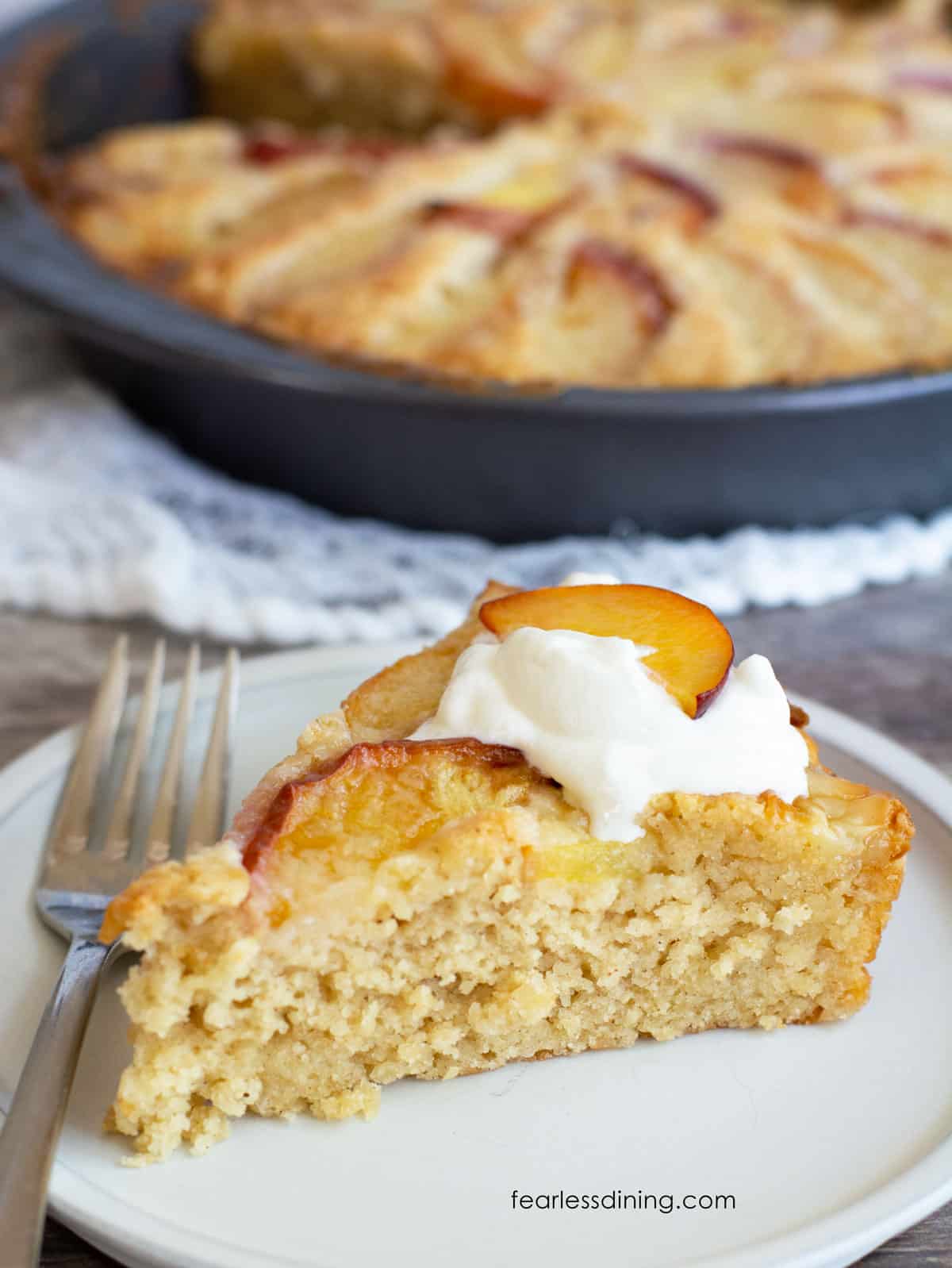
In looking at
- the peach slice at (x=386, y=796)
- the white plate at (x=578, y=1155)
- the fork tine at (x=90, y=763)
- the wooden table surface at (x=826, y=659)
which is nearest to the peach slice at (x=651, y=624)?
the peach slice at (x=386, y=796)

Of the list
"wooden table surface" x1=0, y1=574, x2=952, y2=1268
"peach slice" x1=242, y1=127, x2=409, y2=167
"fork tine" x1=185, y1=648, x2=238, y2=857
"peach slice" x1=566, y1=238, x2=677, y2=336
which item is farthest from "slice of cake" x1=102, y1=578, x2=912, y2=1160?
"peach slice" x1=242, y1=127, x2=409, y2=167

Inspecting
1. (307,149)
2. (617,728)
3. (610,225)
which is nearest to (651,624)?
(617,728)

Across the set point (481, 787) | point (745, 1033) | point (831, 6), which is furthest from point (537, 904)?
point (831, 6)

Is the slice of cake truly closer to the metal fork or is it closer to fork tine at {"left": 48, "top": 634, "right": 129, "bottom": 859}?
the metal fork

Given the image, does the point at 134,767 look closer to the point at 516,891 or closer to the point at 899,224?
the point at 516,891

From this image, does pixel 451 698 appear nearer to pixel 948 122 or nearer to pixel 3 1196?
pixel 3 1196

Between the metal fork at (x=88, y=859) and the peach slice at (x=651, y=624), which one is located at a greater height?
the peach slice at (x=651, y=624)

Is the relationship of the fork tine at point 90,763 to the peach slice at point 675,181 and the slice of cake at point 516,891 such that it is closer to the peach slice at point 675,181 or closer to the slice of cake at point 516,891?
the slice of cake at point 516,891
